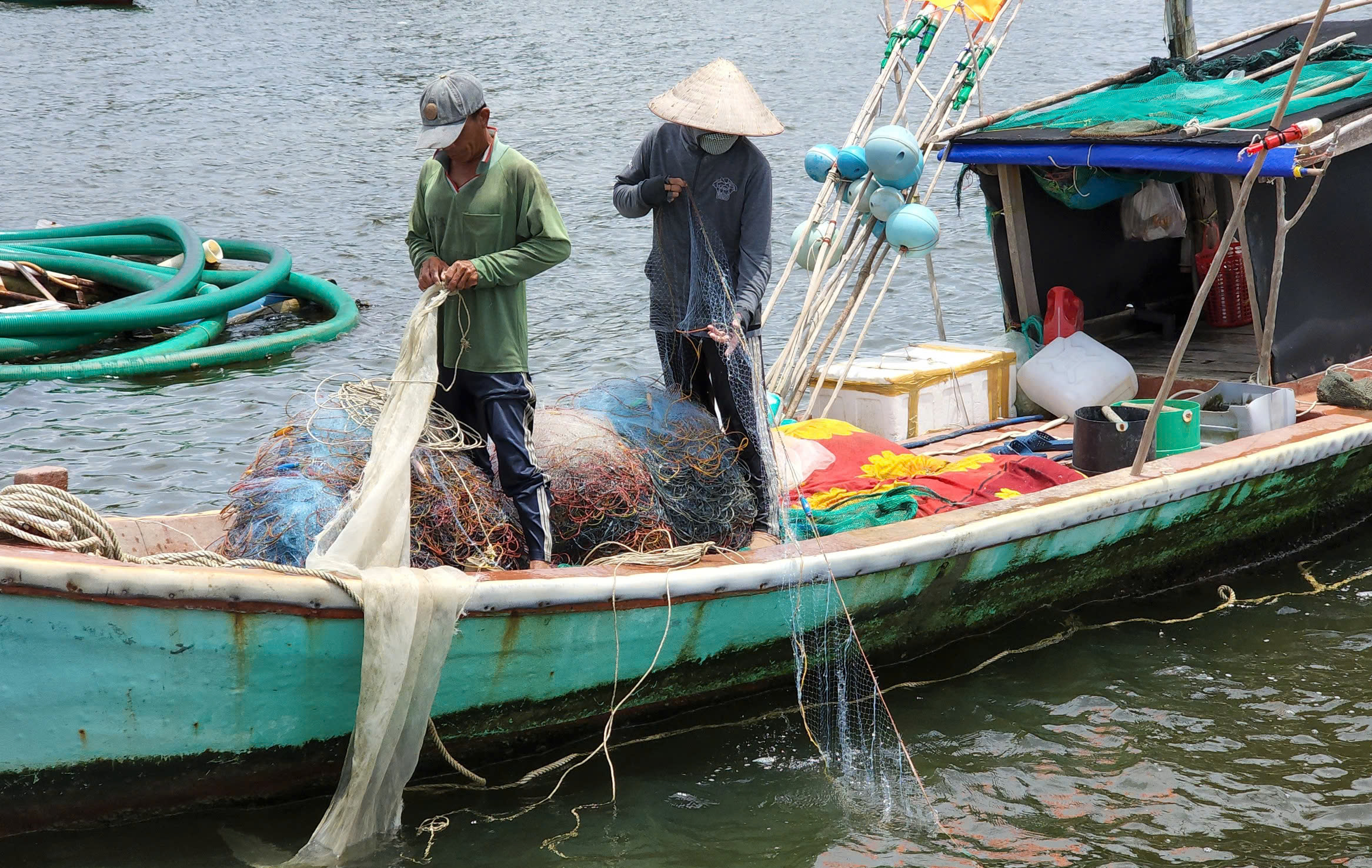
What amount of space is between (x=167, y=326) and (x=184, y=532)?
672 centimetres

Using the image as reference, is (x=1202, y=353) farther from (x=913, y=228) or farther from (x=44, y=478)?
(x=44, y=478)

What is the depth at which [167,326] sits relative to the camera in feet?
36.2

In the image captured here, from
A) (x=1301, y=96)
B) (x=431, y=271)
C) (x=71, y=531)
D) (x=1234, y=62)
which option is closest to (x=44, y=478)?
(x=71, y=531)

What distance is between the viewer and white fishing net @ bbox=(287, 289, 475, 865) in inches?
152

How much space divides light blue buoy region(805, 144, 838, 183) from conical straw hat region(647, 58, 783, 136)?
164cm

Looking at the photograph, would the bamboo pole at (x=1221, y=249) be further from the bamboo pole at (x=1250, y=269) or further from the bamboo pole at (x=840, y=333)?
the bamboo pole at (x=840, y=333)

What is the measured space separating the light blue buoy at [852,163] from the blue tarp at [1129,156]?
527 mm

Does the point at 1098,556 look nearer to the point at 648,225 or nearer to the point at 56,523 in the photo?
the point at 56,523

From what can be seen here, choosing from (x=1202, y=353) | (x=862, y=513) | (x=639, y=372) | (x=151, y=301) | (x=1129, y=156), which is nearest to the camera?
(x=862, y=513)

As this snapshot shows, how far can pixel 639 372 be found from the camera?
10227 millimetres

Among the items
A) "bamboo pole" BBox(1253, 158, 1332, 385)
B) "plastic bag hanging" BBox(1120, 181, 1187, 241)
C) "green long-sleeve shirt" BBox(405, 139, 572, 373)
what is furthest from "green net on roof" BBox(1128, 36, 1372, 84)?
"green long-sleeve shirt" BBox(405, 139, 572, 373)

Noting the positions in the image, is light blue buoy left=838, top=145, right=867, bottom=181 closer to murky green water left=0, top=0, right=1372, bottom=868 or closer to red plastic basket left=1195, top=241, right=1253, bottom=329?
murky green water left=0, top=0, right=1372, bottom=868

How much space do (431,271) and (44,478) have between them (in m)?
1.31

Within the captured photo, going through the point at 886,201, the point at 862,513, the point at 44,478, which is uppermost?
the point at 886,201
